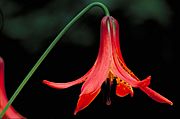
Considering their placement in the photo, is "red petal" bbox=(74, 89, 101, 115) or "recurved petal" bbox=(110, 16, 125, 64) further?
Answer: "recurved petal" bbox=(110, 16, 125, 64)

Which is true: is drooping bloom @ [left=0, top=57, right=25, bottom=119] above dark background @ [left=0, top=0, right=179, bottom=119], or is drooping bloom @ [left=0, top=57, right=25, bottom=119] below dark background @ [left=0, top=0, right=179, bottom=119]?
above

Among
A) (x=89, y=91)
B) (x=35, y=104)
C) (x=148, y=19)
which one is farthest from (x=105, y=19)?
(x=35, y=104)

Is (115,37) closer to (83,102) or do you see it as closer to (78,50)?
(83,102)

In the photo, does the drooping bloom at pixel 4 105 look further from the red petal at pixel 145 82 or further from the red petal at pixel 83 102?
the red petal at pixel 145 82

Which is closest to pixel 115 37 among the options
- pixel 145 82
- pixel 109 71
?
pixel 109 71

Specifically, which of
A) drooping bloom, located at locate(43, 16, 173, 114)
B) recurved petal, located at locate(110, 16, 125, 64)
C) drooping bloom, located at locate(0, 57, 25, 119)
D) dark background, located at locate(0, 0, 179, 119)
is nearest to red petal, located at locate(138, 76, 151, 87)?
drooping bloom, located at locate(43, 16, 173, 114)

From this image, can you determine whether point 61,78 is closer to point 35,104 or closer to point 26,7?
point 35,104

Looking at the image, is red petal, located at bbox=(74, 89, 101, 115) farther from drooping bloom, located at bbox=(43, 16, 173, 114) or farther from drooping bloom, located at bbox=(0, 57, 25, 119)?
drooping bloom, located at bbox=(0, 57, 25, 119)

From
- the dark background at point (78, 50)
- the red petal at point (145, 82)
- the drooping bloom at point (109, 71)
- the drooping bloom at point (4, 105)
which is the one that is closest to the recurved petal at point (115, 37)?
the drooping bloom at point (109, 71)
